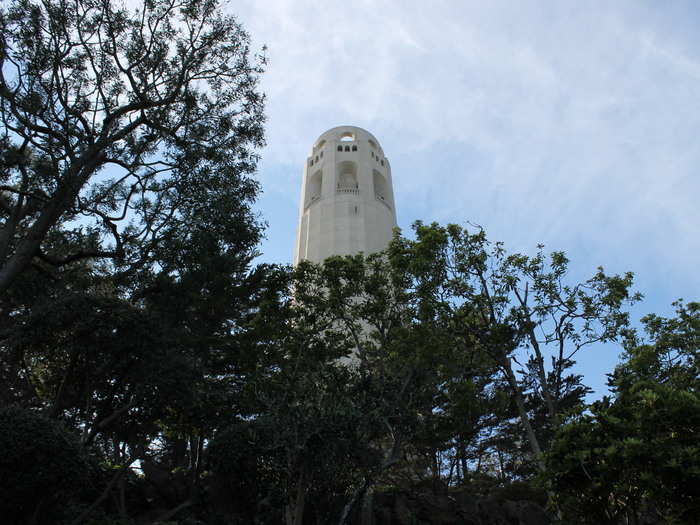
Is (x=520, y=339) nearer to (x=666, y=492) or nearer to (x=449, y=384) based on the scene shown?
(x=449, y=384)

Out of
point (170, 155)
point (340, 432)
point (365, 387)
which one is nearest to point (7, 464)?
point (340, 432)

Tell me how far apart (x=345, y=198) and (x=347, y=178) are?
3931mm

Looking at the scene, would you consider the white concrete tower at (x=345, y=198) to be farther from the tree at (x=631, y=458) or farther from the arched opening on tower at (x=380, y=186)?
the tree at (x=631, y=458)

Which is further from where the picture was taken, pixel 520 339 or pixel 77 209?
pixel 520 339

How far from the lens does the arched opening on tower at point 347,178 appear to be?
1556 inches

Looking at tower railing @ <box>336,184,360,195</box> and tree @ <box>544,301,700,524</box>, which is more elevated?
tower railing @ <box>336,184,360,195</box>

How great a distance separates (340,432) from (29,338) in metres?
7.01

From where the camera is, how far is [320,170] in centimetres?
4238

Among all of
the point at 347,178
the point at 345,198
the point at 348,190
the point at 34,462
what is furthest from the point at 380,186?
the point at 34,462

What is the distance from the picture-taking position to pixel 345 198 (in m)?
38.5

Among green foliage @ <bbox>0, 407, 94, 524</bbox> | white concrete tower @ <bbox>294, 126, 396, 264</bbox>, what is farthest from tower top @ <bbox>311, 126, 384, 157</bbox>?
green foliage @ <bbox>0, 407, 94, 524</bbox>

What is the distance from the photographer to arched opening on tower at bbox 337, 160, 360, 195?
130ft

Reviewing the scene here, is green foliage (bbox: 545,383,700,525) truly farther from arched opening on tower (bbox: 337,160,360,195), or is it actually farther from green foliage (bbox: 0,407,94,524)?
arched opening on tower (bbox: 337,160,360,195)

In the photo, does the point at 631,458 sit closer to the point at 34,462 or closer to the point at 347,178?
the point at 34,462
